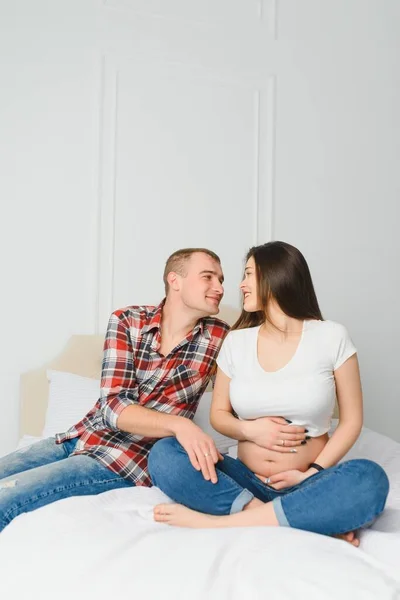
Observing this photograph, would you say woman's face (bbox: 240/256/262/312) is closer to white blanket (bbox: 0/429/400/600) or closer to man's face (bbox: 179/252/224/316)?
man's face (bbox: 179/252/224/316)

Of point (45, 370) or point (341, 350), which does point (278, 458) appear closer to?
point (341, 350)

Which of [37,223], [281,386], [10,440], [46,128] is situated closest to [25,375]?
[10,440]

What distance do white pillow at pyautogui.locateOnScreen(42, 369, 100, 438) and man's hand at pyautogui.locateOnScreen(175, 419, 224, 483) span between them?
750mm

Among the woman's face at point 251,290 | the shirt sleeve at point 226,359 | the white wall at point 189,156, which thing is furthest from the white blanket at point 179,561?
the white wall at point 189,156

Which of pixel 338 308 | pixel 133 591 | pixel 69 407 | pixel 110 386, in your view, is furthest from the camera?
pixel 338 308

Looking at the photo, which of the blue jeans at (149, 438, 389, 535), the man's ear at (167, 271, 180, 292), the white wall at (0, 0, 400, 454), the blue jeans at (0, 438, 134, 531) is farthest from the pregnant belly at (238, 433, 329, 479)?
the white wall at (0, 0, 400, 454)

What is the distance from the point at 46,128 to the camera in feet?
8.85

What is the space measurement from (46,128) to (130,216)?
513mm

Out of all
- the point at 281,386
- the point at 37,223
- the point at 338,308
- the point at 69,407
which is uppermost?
the point at 37,223

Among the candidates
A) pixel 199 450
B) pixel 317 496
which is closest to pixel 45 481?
pixel 199 450

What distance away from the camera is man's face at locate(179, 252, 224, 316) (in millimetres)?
1885

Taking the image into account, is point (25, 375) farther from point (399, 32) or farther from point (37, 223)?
point (399, 32)

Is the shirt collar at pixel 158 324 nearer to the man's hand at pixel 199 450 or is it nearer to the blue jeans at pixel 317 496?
the man's hand at pixel 199 450

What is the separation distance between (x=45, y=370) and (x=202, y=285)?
1.00 m
